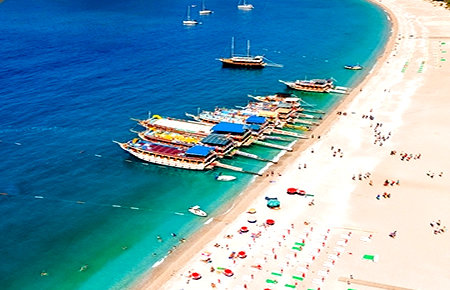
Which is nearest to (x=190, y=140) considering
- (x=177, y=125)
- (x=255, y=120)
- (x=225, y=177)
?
(x=177, y=125)

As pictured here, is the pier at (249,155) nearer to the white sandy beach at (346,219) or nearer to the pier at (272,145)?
the white sandy beach at (346,219)

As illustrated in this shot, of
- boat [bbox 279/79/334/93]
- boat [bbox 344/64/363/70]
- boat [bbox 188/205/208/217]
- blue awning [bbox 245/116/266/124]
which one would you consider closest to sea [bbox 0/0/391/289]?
boat [bbox 188/205/208/217]

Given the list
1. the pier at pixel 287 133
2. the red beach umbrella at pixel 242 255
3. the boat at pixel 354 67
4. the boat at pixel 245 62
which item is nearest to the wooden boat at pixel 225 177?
the pier at pixel 287 133

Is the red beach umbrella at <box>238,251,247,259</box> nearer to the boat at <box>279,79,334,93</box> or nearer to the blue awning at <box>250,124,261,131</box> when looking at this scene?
the blue awning at <box>250,124,261,131</box>

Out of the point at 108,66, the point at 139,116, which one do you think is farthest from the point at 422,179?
the point at 108,66

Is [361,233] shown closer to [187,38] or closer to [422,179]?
[422,179]

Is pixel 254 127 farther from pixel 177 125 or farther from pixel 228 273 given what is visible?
pixel 228 273

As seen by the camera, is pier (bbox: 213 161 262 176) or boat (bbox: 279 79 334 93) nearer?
pier (bbox: 213 161 262 176)
